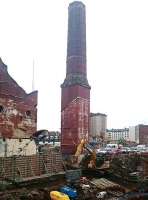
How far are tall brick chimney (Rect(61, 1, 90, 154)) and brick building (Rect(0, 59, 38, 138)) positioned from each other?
4.24 metres

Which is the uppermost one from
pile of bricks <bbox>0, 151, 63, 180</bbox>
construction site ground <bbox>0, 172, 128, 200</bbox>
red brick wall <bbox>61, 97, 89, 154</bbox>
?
red brick wall <bbox>61, 97, 89, 154</bbox>

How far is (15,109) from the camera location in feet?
92.0

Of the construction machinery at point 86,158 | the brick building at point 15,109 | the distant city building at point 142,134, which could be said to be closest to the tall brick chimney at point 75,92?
the brick building at point 15,109

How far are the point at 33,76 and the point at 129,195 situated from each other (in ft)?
116

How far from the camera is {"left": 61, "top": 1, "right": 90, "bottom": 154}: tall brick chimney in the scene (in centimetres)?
3272

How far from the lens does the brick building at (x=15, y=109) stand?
27.0 metres

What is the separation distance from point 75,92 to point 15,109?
7.21 metres

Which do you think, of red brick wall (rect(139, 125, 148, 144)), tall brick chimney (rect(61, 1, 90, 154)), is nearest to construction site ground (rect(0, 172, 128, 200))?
tall brick chimney (rect(61, 1, 90, 154))

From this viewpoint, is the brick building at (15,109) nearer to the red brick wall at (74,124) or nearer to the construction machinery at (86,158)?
the red brick wall at (74,124)

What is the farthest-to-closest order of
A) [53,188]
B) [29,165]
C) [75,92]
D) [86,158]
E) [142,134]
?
[142,134] → [75,92] → [86,158] → [29,165] → [53,188]

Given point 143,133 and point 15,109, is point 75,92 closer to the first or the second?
point 15,109

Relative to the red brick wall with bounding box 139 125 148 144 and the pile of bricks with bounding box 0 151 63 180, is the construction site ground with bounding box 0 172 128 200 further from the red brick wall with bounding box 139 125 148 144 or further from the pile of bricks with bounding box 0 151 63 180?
the red brick wall with bounding box 139 125 148 144

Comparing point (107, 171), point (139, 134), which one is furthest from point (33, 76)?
point (139, 134)

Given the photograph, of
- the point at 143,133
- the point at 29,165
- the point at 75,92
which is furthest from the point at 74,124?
the point at 143,133
